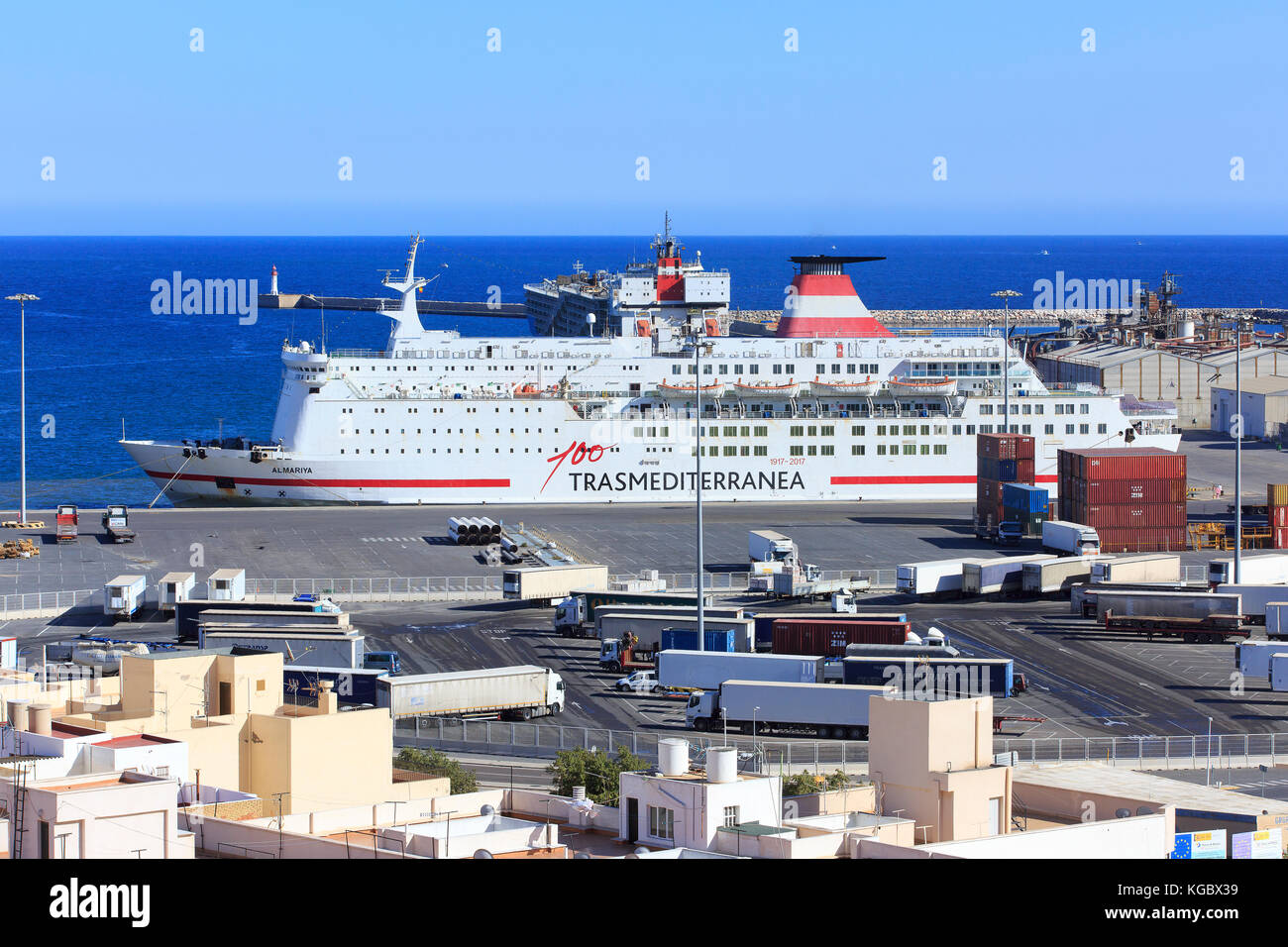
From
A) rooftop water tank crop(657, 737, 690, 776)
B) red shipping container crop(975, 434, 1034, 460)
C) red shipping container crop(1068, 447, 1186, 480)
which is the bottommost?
rooftop water tank crop(657, 737, 690, 776)

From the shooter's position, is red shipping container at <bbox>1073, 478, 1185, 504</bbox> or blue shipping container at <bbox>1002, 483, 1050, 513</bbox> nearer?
red shipping container at <bbox>1073, 478, 1185, 504</bbox>

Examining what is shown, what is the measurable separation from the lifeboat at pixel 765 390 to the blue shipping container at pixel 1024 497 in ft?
48.8

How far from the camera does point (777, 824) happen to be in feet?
58.9

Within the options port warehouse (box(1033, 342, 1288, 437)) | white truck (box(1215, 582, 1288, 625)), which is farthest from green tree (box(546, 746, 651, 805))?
port warehouse (box(1033, 342, 1288, 437))

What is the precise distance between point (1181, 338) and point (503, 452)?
195ft

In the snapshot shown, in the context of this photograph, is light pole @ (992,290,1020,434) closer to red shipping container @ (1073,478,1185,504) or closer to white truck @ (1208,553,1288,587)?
red shipping container @ (1073,478,1185,504)

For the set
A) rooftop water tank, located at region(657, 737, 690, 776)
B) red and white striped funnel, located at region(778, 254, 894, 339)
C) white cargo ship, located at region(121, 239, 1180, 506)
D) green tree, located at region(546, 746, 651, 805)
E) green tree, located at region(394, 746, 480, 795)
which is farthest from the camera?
red and white striped funnel, located at region(778, 254, 894, 339)

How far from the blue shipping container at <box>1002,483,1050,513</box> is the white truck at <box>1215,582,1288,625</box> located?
14.1m

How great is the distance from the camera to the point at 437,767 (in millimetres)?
27500

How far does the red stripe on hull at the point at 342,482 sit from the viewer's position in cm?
7044

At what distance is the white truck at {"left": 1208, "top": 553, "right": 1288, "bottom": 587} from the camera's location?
164 ft

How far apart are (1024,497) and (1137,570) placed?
33.6 feet

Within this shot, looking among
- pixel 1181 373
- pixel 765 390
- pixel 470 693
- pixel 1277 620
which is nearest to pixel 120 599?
pixel 470 693
